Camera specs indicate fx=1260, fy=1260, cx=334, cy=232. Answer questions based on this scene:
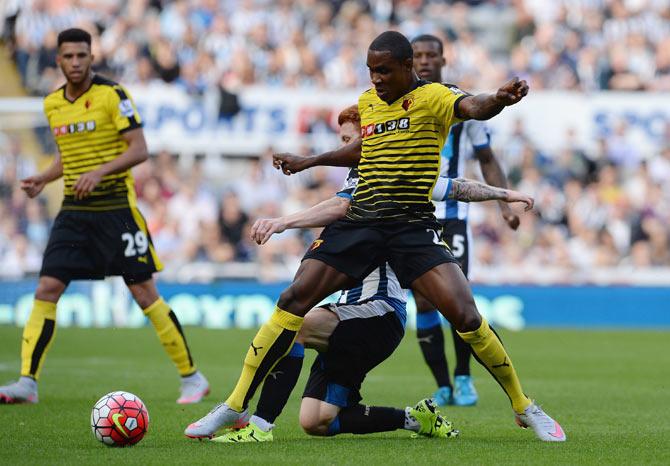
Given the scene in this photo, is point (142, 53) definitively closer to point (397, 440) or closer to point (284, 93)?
point (284, 93)

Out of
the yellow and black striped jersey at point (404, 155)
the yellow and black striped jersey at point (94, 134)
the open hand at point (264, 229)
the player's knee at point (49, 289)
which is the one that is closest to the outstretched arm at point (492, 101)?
the yellow and black striped jersey at point (404, 155)

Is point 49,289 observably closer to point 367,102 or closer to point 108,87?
point 108,87

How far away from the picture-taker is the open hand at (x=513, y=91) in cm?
621

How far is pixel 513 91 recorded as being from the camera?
6246 millimetres

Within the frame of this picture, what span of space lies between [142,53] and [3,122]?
2.80m

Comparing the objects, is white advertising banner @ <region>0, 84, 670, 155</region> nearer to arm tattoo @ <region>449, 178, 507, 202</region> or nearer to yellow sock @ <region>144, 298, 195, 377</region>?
yellow sock @ <region>144, 298, 195, 377</region>

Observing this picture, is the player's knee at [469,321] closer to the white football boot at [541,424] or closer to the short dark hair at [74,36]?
the white football boot at [541,424]

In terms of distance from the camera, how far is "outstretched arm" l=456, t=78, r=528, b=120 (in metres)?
6.23

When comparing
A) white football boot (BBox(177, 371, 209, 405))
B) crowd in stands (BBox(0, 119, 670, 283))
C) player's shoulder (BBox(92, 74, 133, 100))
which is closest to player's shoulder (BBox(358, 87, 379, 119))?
player's shoulder (BBox(92, 74, 133, 100))

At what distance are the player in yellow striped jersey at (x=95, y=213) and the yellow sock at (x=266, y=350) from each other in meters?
2.69

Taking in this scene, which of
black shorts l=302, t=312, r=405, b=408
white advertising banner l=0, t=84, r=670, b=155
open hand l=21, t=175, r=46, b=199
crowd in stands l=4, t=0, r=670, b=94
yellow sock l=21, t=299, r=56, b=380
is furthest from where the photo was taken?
crowd in stands l=4, t=0, r=670, b=94

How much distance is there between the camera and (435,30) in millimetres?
23859

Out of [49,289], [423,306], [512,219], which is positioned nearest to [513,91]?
[512,219]

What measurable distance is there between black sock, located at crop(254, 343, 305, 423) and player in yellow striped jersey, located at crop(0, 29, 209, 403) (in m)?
2.58
